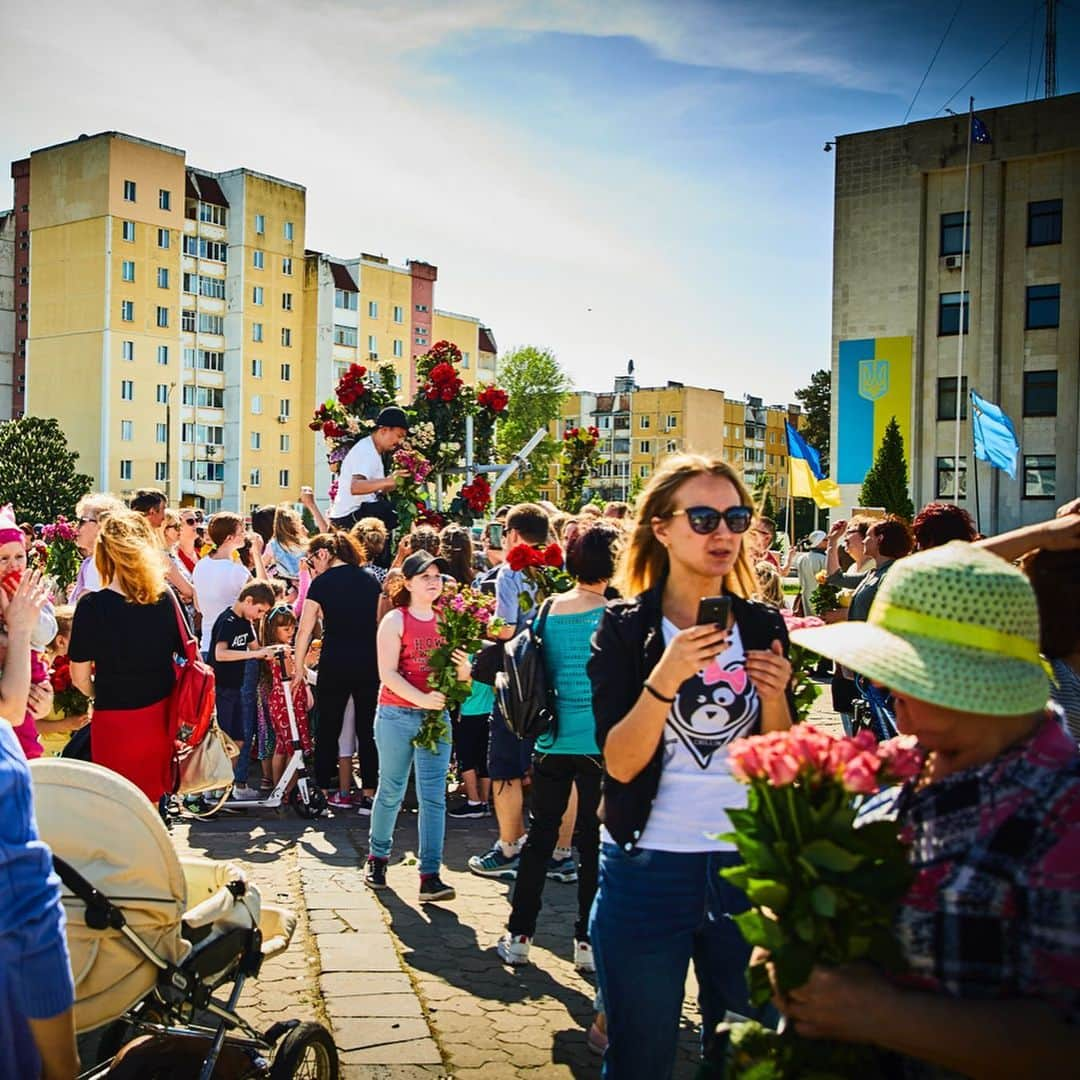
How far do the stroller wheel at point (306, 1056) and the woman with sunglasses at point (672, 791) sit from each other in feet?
3.58

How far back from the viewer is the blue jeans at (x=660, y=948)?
130 inches

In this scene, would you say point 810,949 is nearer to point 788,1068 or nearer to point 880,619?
point 788,1068

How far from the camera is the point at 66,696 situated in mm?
6039

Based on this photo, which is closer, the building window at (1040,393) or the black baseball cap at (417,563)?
the black baseball cap at (417,563)

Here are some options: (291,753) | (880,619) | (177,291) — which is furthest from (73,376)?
(880,619)

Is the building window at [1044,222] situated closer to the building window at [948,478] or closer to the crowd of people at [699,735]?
the building window at [948,478]

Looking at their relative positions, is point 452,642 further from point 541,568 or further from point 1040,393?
point 1040,393

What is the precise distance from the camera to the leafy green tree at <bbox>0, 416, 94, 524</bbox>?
2056 inches

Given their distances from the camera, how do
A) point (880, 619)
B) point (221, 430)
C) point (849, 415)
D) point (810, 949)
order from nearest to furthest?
point (810, 949) → point (880, 619) → point (849, 415) → point (221, 430)

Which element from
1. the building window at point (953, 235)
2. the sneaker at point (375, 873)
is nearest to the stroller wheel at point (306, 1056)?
the sneaker at point (375, 873)

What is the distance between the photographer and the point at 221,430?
7356 cm

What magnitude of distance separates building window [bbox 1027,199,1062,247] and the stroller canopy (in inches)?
1705

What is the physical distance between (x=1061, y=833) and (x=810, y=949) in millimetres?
480

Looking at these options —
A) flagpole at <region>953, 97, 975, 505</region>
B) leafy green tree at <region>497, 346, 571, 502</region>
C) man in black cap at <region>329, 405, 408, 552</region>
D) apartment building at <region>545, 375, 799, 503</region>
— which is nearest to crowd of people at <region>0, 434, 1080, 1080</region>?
man in black cap at <region>329, 405, 408, 552</region>
